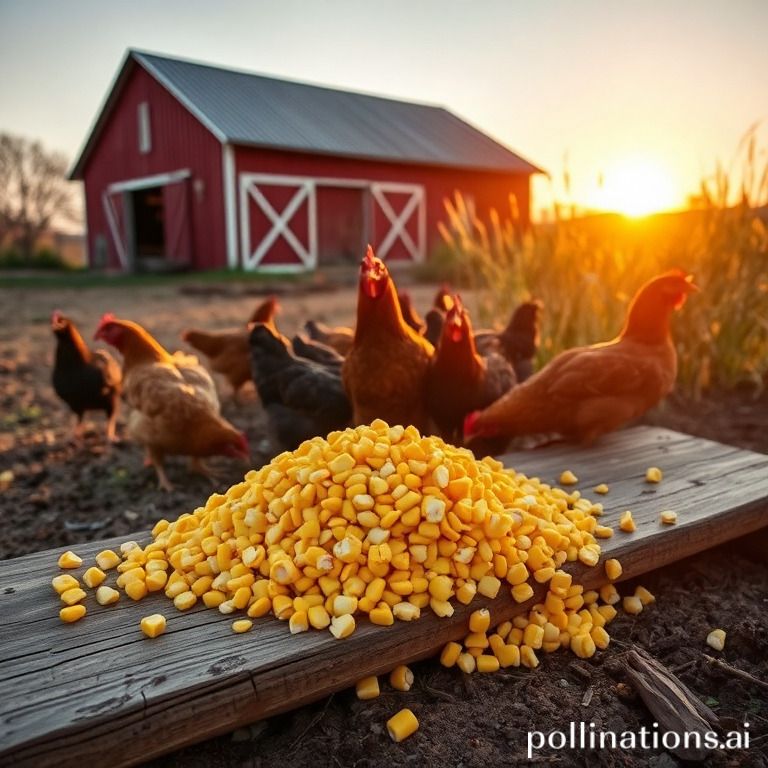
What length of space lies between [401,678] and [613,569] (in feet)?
2.47

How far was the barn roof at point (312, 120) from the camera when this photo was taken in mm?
15214

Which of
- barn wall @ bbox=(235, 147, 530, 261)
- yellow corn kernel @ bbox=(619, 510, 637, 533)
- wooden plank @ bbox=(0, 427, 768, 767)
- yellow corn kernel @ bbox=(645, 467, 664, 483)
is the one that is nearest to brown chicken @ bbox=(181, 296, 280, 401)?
wooden plank @ bbox=(0, 427, 768, 767)

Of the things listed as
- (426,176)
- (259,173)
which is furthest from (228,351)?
(426,176)

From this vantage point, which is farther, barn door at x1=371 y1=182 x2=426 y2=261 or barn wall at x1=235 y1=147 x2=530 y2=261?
barn door at x1=371 y1=182 x2=426 y2=261

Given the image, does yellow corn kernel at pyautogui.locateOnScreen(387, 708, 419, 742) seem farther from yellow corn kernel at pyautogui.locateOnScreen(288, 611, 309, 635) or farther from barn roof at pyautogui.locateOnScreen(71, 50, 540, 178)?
barn roof at pyautogui.locateOnScreen(71, 50, 540, 178)

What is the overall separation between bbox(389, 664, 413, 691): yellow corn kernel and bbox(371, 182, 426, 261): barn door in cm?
1582

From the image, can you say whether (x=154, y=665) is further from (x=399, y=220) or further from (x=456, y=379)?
(x=399, y=220)

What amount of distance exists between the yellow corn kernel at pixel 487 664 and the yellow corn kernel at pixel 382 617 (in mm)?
305

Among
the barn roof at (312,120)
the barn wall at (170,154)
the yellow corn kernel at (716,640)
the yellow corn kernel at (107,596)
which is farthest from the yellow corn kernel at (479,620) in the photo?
the barn wall at (170,154)

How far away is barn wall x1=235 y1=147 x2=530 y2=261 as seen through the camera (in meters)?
15.3

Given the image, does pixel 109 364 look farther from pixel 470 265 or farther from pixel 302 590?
pixel 302 590

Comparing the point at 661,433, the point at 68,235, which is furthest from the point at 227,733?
the point at 68,235

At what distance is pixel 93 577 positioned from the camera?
1.84m

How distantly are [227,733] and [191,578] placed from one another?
1.41 feet
